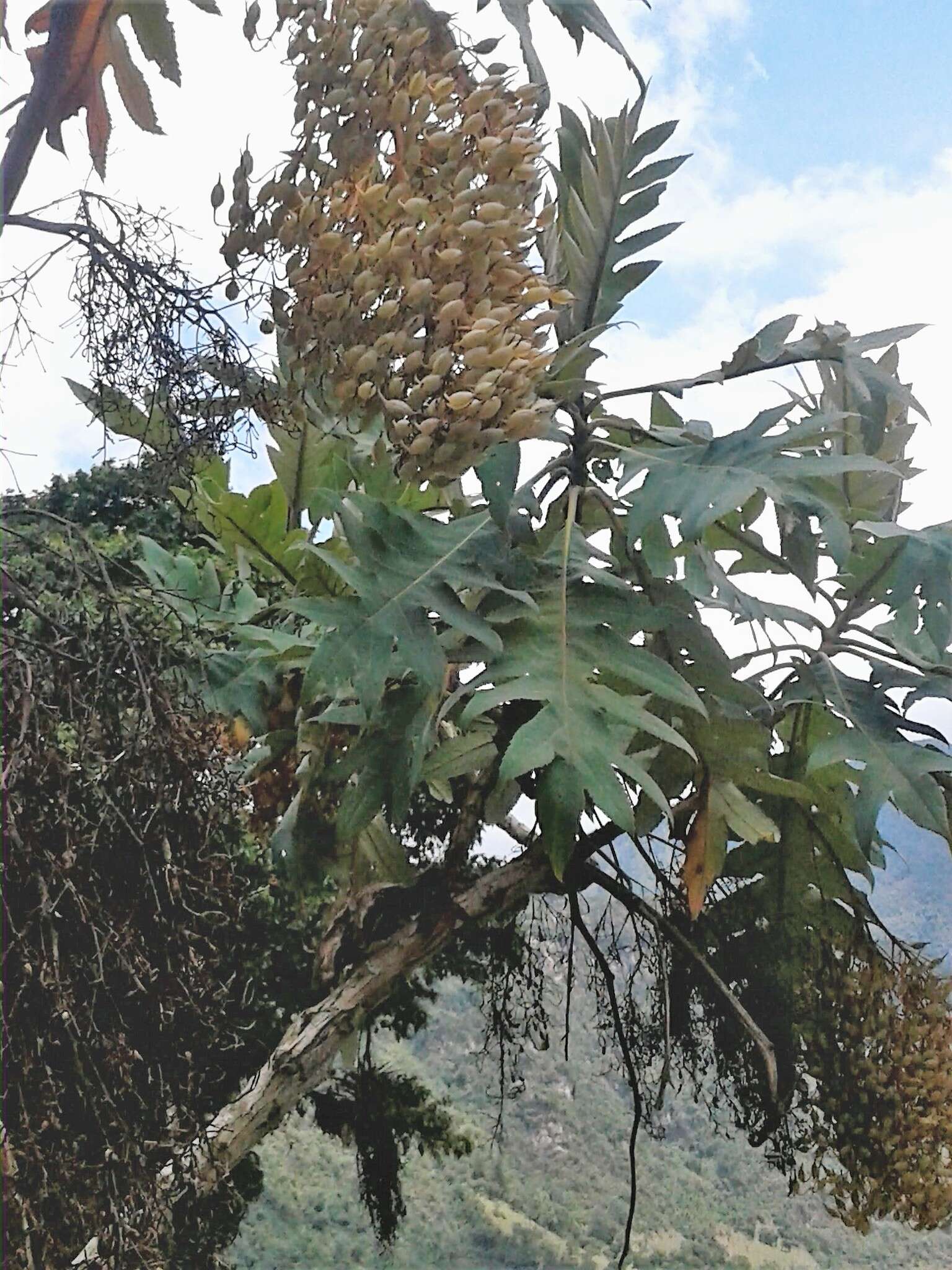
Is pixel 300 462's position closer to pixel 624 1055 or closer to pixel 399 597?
pixel 399 597

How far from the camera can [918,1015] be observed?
2.88ft

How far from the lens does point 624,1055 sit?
922 millimetres

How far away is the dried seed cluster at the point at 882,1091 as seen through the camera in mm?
855

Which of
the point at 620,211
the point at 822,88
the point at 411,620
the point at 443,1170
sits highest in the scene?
the point at 822,88

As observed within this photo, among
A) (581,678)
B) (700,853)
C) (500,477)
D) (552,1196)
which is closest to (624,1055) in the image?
(552,1196)

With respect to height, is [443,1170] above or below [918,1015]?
below

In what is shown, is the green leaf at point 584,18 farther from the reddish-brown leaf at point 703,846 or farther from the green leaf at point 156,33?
the reddish-brown leaf at point 703,846

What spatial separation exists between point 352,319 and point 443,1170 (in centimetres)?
62

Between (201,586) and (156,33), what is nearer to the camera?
(156,33)

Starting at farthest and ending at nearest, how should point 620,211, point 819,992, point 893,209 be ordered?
point 893,209
point 819,992
point 620,211

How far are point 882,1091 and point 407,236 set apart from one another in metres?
0.70

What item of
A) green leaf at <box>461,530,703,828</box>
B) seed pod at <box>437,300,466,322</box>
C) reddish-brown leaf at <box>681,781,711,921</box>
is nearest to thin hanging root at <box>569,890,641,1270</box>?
reddish-brown leaf at <box>681,781,711,921</box>

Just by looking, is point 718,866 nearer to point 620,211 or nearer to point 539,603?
point 539,603

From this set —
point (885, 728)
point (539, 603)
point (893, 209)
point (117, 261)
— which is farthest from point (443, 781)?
point (893, 209)
